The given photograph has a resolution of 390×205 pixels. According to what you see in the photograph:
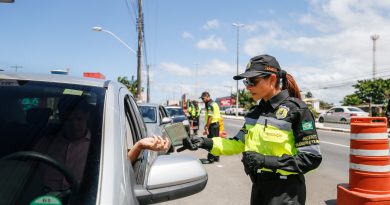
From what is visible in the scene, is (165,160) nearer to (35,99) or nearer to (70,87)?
(70,87)

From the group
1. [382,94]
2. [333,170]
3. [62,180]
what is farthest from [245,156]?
[382,94]

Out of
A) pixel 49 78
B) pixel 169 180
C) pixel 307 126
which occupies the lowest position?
pixel 169 180

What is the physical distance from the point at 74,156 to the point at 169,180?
1.59 feet

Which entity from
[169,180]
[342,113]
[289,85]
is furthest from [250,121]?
[342,113]

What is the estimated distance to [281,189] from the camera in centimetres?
274

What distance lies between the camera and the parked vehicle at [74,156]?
1620mm

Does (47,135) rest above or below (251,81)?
below

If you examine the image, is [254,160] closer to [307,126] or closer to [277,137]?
[277,137]

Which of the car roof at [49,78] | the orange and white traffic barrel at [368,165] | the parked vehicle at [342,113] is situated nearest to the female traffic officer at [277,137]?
the car roof at [49,78]

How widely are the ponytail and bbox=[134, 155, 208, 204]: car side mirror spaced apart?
124 cm

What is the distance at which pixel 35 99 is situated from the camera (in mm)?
2328

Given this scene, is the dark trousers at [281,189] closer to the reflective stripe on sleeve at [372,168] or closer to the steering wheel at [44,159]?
the steering wheel at [44,159]

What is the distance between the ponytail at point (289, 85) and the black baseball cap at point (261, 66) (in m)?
0.08

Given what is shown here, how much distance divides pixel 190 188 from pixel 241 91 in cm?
9824
